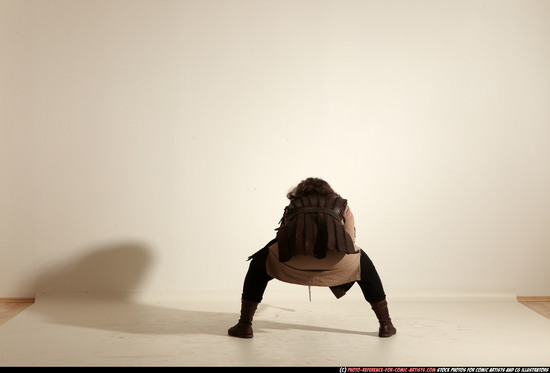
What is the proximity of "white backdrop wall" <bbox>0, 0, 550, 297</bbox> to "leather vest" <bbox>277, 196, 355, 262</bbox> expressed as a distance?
0.98 m

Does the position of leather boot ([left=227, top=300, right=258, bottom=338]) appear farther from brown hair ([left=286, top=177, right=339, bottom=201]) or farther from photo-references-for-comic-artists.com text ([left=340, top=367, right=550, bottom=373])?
photo-references-for-comic-artists.com text ([left=340, top=367, right=550, bottom=373])

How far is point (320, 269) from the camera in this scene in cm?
336

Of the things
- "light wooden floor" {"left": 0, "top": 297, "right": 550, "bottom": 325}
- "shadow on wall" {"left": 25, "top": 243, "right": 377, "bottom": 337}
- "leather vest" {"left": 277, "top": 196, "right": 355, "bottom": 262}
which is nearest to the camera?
"leather vest" {"left": 277, "top": 196, "right": 355, "bottom": 262}

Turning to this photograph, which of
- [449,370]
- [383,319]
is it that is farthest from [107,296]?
[449,370]

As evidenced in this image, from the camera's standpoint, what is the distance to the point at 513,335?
356 centimetres

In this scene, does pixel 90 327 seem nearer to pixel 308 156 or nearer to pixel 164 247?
pixel 164 247

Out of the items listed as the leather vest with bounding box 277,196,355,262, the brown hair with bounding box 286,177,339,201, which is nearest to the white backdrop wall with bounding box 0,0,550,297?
the brown hair with bounding box 286,177,339,201

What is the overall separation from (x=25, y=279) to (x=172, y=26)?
1830mm

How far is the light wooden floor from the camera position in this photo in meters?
4.10

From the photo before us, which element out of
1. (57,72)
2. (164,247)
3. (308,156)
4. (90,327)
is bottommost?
(90,327)

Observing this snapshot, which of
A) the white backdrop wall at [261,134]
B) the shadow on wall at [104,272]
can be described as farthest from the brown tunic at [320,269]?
the shadow on wall at [104,272]

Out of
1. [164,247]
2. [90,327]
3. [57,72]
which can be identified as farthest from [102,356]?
[57,72]

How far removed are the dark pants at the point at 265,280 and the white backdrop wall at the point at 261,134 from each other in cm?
93

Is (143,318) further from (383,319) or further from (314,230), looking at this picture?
(383,319)
